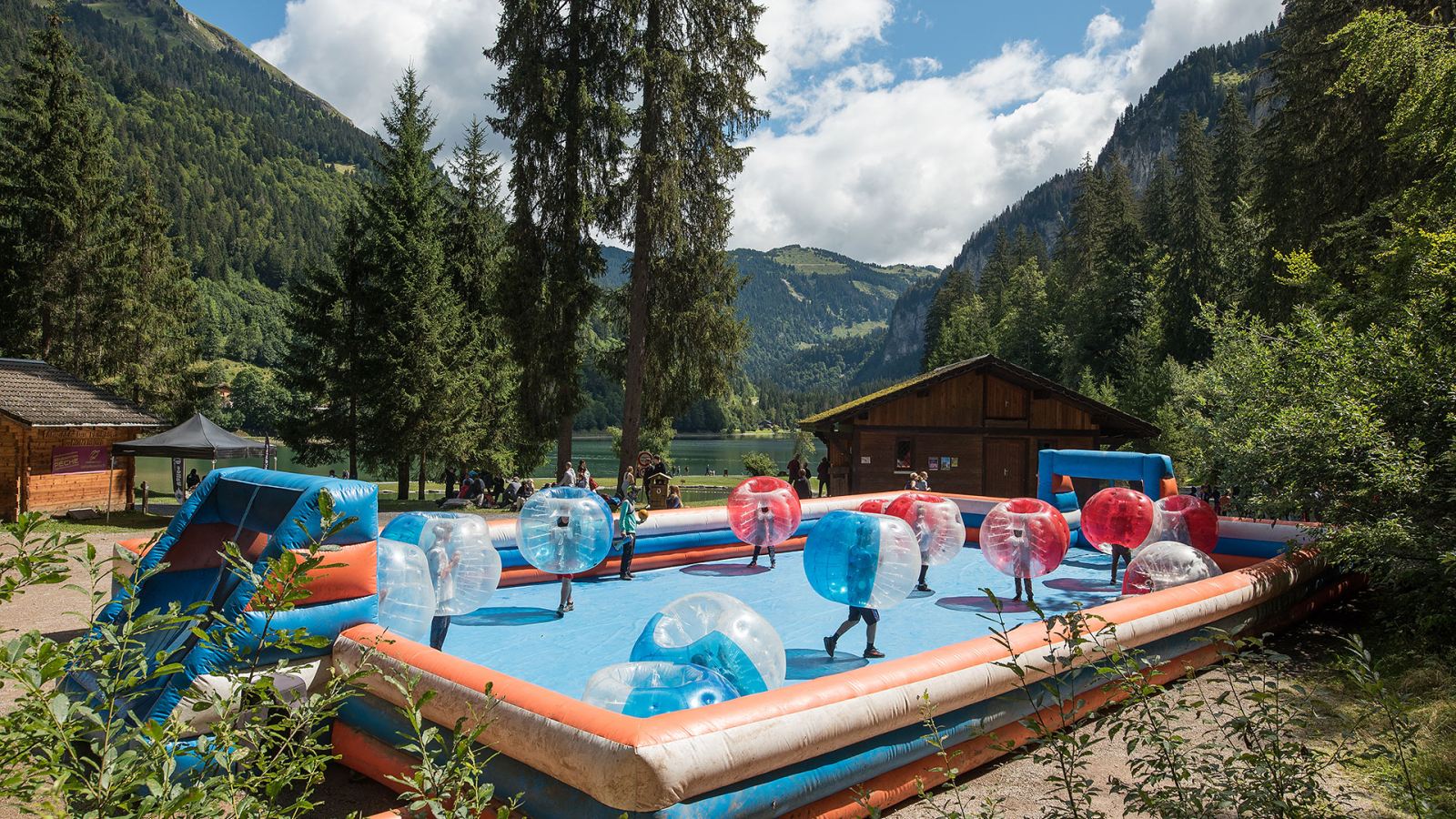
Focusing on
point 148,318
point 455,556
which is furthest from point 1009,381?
point 148,318

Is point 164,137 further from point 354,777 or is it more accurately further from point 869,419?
point 354,777

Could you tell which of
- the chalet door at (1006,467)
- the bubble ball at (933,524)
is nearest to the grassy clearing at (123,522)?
the bubble ball at (933,524)

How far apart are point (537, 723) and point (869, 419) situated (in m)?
21.8

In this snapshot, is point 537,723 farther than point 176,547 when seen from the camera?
No

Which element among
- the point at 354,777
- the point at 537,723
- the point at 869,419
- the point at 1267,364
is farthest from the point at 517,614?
the point at 869,419

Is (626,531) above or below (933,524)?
below

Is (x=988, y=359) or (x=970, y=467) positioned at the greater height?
(x=988, y=359)

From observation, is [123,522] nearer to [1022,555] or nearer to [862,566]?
[862,566]

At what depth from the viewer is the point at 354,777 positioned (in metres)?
6.02

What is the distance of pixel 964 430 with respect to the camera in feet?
82.6

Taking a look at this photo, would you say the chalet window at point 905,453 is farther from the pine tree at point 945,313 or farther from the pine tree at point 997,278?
the pine tree at point 997,278

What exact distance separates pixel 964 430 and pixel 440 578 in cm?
1999

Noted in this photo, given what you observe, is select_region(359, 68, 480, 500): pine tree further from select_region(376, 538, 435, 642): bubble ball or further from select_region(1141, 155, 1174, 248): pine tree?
select_region(1141, 155, 1174, 248): pine tree

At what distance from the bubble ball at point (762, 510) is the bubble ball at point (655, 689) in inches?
308
